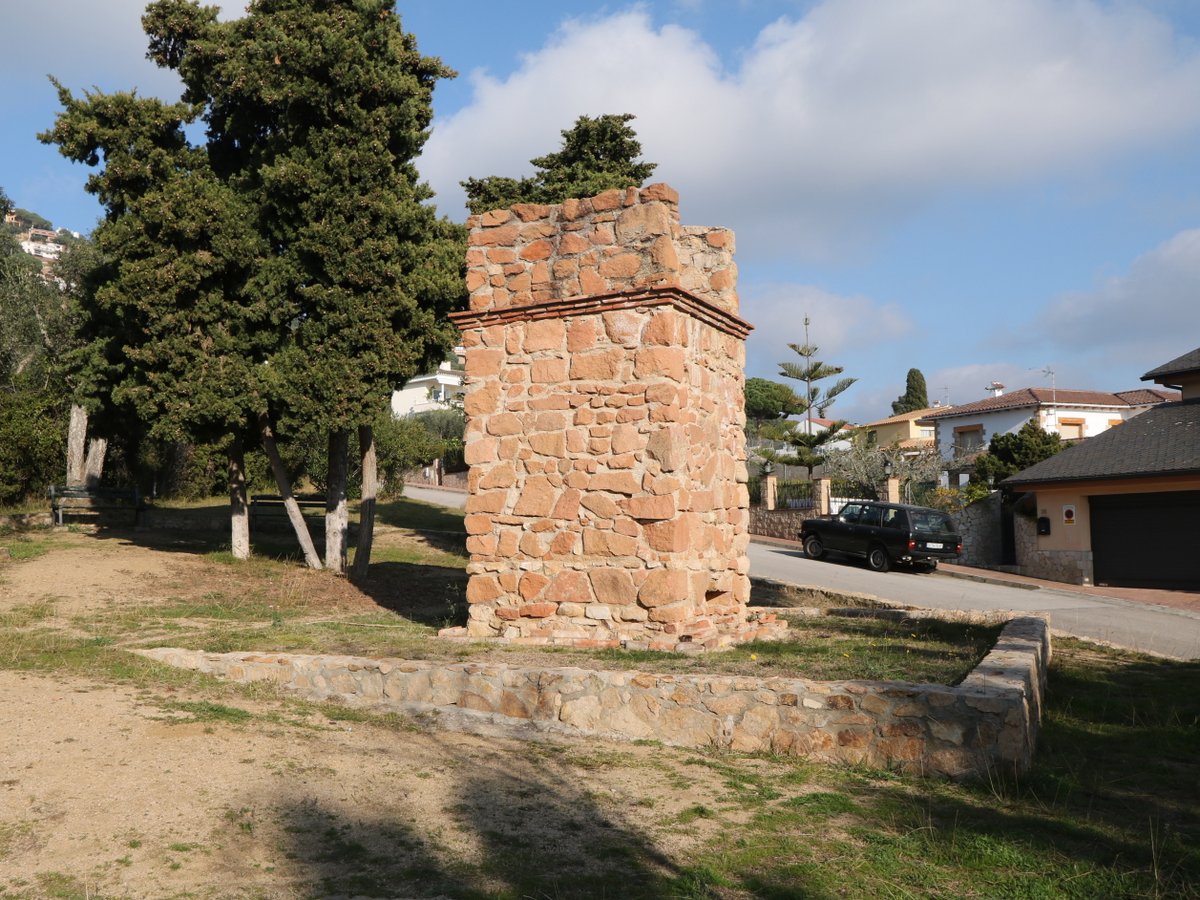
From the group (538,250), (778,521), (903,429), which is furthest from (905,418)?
(538,250)

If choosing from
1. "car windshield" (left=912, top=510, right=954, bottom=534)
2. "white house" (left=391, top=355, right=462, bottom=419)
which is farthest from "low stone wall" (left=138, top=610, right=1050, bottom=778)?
"white house" (left=391, top=355, right=462, bottom=419)

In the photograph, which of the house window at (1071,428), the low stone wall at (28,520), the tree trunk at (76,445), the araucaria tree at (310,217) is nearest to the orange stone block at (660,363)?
the araucaria tree at (310,217)

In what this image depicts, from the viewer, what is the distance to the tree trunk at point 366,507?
15547mm

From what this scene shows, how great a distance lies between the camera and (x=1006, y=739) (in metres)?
5.18

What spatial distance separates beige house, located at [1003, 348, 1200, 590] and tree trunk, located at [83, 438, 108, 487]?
22327 millimetres

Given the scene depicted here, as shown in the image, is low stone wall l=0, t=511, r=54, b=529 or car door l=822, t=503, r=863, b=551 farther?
car door l=822, t=503, r=863, b=551

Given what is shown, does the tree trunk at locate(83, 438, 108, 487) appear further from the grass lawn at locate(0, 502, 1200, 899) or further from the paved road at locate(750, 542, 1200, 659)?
the paved road at locate(750, 542, 1200, 659)

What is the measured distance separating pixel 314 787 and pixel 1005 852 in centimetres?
347

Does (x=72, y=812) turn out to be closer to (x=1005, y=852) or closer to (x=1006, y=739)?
(x=1005, y=852)

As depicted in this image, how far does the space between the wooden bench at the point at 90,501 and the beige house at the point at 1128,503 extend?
21.0 metres

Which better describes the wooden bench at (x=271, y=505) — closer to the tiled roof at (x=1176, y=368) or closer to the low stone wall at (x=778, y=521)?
the low stone wall at (x=778, y=521)

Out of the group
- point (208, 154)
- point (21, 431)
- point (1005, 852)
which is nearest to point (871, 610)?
point (1005, 852)

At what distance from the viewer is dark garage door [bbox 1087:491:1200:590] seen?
20.4 m

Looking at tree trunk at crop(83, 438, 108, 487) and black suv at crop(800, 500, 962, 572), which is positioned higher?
tree trunk at crop(83, 438, 108, 487)
